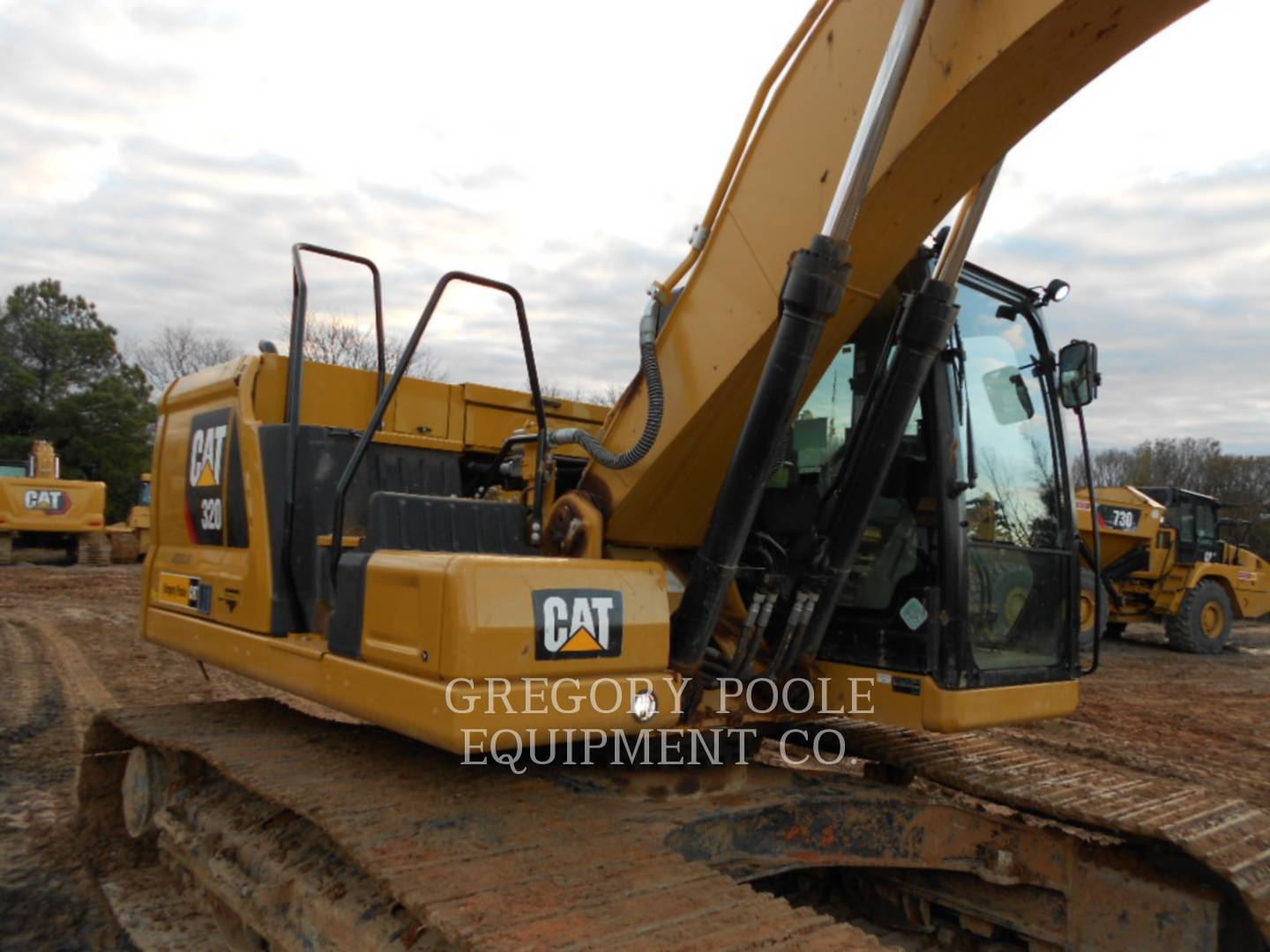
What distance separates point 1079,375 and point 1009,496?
0.53m

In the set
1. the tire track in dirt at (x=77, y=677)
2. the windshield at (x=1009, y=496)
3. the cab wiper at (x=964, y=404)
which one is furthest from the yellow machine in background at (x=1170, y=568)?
the tire track in dirt at (x=77, y=677)

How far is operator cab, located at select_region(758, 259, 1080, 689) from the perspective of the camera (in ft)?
10.2

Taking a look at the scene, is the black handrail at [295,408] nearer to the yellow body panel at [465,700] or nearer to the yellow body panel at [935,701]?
the yellow body panel at [465,700]

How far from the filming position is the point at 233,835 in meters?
3.38

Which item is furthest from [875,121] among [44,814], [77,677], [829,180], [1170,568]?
[1170,568]

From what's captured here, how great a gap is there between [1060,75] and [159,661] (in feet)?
30.9

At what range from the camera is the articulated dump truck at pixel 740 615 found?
2453 mm

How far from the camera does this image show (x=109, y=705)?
7230mm

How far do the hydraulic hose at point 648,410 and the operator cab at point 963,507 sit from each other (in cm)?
58

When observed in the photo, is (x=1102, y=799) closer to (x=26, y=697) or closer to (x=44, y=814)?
(x=44, y=814)

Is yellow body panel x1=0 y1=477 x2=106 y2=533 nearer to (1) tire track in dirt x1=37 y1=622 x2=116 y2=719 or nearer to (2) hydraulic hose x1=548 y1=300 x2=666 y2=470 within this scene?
(1) tire track in dirt x1=37 y1=622 x2=116 y2=719

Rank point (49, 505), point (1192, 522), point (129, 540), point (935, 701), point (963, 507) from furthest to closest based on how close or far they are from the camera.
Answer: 1. point (129, 540)
2. point (49, 505)
3. point (1192, 522)
4. point (963, 507)
5. point (935, 701)

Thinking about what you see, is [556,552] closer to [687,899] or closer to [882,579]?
[882,579]

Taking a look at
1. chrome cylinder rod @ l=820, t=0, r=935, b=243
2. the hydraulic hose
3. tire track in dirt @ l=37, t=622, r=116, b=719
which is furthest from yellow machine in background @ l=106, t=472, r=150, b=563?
chrome cylinder rod @ l=820, t=0, r=935, b=243
